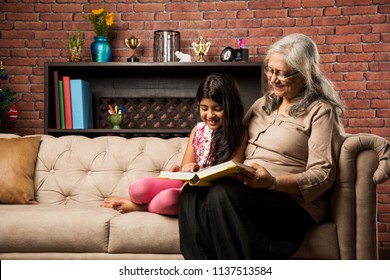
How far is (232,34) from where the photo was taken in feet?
11.8

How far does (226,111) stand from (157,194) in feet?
1.56

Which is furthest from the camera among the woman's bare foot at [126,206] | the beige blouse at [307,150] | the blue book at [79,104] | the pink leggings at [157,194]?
the blue book at [79,104]

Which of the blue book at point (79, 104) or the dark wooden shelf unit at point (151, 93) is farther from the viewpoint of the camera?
the dark wooden shelf unit at point (151, 93)

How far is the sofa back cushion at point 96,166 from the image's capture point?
8.35 ft

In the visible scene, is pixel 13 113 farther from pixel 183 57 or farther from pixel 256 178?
pixel 256 178

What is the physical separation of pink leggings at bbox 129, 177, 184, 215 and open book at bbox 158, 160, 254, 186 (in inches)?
7.6

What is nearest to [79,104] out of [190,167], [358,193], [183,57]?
[183,57]

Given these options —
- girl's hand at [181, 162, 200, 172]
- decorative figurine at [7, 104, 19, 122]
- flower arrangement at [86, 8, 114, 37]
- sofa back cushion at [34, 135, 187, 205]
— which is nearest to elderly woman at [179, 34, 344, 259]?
girl's hand at [181, 162, 200, 172]

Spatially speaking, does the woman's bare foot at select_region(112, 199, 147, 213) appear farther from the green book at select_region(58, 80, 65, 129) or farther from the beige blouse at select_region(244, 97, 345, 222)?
the green book at select_region(58, 80, 65, 129)

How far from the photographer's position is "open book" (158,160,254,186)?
1.61 metres

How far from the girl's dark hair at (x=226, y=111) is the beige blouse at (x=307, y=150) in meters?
0.09

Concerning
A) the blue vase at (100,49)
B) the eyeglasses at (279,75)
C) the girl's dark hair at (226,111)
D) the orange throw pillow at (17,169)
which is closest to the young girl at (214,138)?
the girl's dark hair at (226,111)

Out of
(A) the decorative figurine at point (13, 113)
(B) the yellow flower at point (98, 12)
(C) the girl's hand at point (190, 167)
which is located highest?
(B) the yellow flower at point (98, 12)

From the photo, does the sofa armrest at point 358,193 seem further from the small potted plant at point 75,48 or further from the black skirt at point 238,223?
the small potted plant at point 75,48
